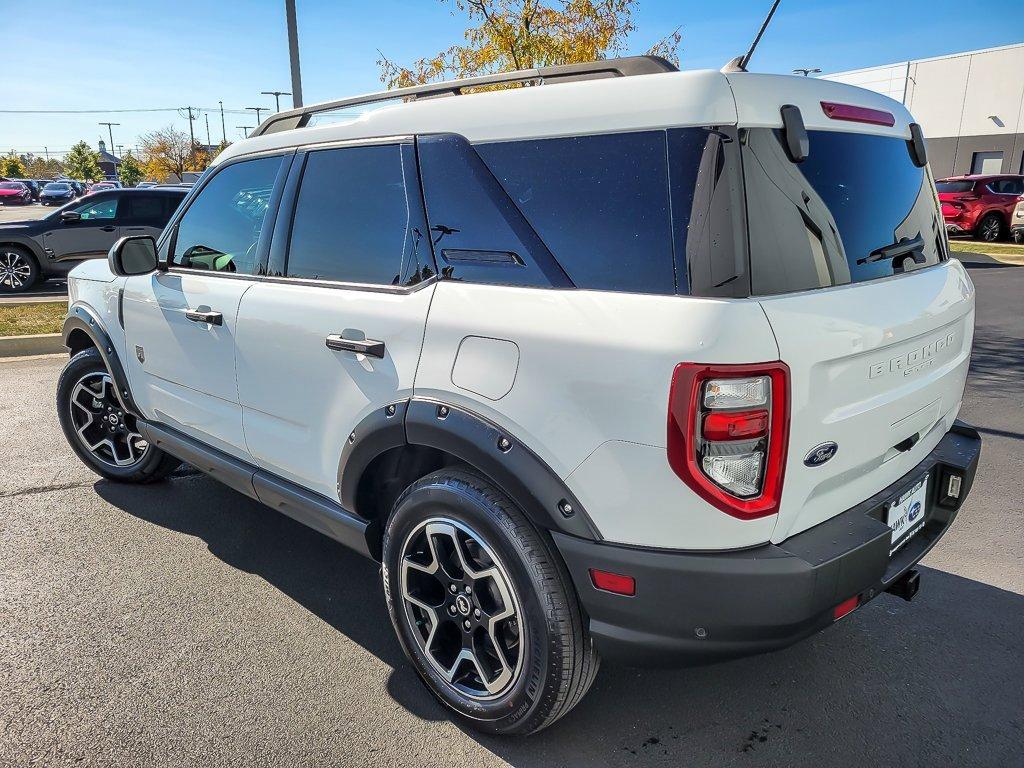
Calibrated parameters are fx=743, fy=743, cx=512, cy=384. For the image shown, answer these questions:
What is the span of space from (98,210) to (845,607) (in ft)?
42.3

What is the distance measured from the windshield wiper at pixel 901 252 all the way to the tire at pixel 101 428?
148 inches

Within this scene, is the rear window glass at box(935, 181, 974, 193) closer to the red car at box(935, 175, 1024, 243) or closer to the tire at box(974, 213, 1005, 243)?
the red car at box(935, 175, 1024, 243)

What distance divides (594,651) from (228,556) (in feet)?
7.17

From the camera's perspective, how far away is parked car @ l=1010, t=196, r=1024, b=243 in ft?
62.3

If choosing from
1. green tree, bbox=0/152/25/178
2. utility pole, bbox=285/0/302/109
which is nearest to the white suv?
utility pole, bbox=285/0/302/109

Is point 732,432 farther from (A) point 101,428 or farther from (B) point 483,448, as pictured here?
(A) point 101,428

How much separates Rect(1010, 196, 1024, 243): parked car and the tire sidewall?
71.5 ft

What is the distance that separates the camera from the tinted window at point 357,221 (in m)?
2.46

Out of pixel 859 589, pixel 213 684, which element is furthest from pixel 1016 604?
pixel 213 684

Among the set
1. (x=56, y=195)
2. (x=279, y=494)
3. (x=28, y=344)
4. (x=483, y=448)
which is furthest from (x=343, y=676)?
(x=56, y=195)

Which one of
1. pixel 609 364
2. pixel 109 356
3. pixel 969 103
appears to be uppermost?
pixel 969 103

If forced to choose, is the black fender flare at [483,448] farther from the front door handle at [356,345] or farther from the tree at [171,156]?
the tree at [171,156]

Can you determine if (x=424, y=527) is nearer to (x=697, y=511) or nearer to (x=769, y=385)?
(x=697, y=511)

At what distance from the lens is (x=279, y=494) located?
9.71 feet
